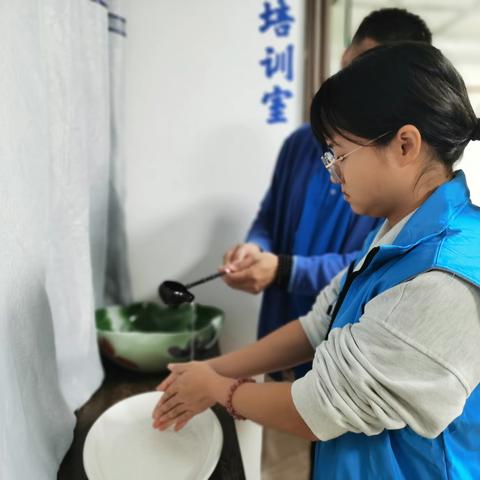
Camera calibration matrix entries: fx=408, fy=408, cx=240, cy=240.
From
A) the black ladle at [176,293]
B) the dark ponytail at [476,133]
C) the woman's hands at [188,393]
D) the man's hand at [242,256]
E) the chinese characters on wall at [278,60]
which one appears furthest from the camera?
the chinese characters on wall at [278,60]

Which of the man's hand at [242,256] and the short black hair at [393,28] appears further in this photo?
the man's hand at [242,256]

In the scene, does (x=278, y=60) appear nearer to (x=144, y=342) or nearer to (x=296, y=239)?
(x=296, y=239)

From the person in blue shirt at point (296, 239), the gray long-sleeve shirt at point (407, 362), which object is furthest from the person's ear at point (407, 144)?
the person in blue shirt at point (296, 239)

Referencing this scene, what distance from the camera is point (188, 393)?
75cm

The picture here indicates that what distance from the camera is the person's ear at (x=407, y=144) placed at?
55 cm

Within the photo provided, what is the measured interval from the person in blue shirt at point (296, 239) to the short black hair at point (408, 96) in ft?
1.87

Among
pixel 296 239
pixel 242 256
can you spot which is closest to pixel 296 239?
pixel 296 239

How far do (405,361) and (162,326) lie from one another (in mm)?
1036

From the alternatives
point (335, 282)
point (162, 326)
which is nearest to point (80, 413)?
point (162, 326)

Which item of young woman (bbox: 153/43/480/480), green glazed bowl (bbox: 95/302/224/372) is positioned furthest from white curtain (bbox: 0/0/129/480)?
young woman (bbox: 153/43/480/480)

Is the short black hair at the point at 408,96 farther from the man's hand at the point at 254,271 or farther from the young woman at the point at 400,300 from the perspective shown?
the man's hand at the point at 254,271

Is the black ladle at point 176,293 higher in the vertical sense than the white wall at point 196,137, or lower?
lower

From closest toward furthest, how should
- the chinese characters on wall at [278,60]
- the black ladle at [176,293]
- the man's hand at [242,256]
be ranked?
the black ladle at [176,293] < the man's hand at [242,256] < the chinese characters on wall at [278,60]

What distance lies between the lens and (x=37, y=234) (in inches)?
29.4
